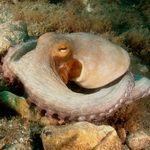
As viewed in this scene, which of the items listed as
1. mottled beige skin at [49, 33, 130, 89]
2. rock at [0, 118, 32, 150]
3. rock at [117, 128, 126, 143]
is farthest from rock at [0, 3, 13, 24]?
rock at [117, 128, 126, 143]

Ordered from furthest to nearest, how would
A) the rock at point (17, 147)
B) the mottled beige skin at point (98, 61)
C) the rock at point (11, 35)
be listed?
the rock at point (11, 35), the mottled beige skin at point (98, 61), the rock at point (17, 147)

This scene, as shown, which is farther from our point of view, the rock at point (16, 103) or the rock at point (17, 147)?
the rock at point (16, 103)

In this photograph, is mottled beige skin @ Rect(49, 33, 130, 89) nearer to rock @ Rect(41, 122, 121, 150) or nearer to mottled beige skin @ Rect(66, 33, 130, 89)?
mottled beige skin @ Rect(66, 33, 130, 89)

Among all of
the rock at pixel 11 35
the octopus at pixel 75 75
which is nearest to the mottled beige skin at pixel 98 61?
the octopus at pixel 75 75

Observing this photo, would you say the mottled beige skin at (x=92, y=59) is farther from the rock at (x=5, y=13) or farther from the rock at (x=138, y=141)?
the rock at (x=5, y=13)

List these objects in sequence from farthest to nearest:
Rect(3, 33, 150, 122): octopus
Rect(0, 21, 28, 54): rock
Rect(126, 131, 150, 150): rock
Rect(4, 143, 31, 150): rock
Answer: Rect(0, 21, 28, 54): rock → Rect(126, 131, 150, 150): rock → Rect(3, 33, 150, 122): octopus → Rect(4, 143, 31, 150): rock

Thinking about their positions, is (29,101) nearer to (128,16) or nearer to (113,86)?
(113,86)
